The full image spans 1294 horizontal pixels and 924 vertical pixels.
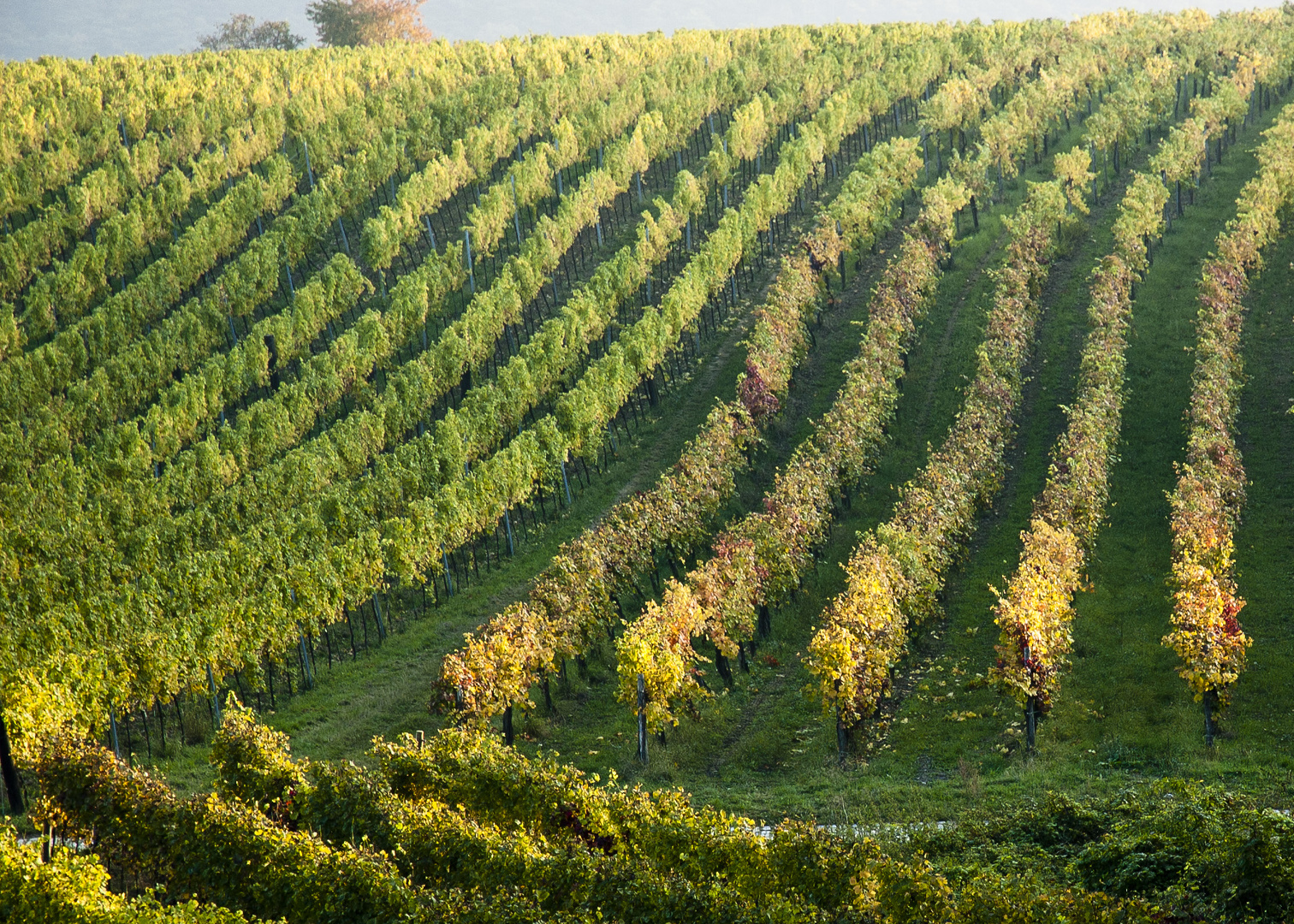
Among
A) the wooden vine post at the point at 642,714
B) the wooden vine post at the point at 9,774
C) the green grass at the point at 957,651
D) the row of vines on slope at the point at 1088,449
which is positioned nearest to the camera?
the green grass at the point at 957,651

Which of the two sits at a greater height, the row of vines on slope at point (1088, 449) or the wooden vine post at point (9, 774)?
the row of vines on slope at point (1088, 449)

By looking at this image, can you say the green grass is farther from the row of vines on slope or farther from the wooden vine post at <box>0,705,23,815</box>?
the wooden vine post at <box>0,705,23,815</box>

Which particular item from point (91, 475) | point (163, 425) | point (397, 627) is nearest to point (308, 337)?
point (163, 425)

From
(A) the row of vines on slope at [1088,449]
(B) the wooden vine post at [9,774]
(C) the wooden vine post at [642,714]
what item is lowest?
(B) the wooden vine post at [9,774]

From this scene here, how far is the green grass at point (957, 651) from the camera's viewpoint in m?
43.2

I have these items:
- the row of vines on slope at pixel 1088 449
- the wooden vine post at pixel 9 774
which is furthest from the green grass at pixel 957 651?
the wooden vine post at pixel 9 774

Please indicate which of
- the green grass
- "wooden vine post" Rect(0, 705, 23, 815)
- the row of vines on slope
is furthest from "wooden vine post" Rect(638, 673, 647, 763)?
"wooden vine post" Rect(0, 705, 23, 815)

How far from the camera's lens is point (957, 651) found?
53.6 metres

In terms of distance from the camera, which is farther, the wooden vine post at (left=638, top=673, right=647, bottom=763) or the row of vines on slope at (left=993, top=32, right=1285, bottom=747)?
the wooden vine post at (left=638, top=673, right=647, bottom=763)

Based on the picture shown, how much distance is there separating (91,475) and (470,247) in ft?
129

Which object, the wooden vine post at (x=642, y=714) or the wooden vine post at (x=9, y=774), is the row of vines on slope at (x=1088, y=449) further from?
the wooden vine post at (x=9, y=774)

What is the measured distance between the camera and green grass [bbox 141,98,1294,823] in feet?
142

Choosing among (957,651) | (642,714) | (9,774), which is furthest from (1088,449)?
(9,774)

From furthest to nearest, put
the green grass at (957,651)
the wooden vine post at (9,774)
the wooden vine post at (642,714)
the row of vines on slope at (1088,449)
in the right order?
the wooden vine post at (642,714)
the row of vines on slope at (1088,449)
the wooden vine post at (9,774)
the green grass at (957,651)
